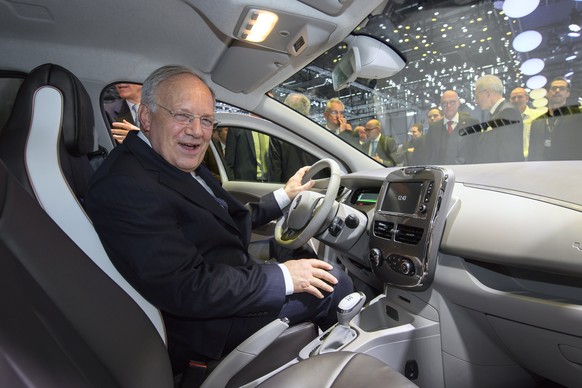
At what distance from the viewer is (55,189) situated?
118cm

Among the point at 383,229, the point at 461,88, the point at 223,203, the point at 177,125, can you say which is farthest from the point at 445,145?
the point at 177,125

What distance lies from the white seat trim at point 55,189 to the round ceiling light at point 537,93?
167 centimetres

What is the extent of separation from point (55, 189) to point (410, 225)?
1.13 metres

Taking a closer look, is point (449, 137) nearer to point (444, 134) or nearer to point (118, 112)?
point (444, 134)

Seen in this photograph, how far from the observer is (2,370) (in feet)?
1.65

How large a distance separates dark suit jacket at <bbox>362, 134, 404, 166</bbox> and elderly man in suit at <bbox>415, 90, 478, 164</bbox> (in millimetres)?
254

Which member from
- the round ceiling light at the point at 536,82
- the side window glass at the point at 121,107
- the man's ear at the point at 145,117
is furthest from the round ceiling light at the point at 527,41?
the side window glass at the point at 121,107

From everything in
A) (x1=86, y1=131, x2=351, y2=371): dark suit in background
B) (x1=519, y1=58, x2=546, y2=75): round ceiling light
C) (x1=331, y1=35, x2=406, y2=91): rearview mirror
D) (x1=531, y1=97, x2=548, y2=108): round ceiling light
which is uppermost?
(x1=331, y1=35, x2=406, y2=91): rearview mirror

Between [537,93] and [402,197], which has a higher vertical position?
[537,93]

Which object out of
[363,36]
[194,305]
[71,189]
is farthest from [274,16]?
[194,305]

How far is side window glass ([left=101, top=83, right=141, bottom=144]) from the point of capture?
7.56 ft

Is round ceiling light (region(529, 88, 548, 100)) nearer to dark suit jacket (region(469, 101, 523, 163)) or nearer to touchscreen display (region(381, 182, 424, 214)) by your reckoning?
dark suit jacket (region(469, 101, 523, 163))

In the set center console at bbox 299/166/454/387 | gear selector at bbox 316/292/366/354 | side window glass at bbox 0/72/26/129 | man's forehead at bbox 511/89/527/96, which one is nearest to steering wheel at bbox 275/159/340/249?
center console at bbox 299/166/454/387

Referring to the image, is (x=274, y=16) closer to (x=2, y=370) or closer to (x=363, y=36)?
(x=363, y=36)
